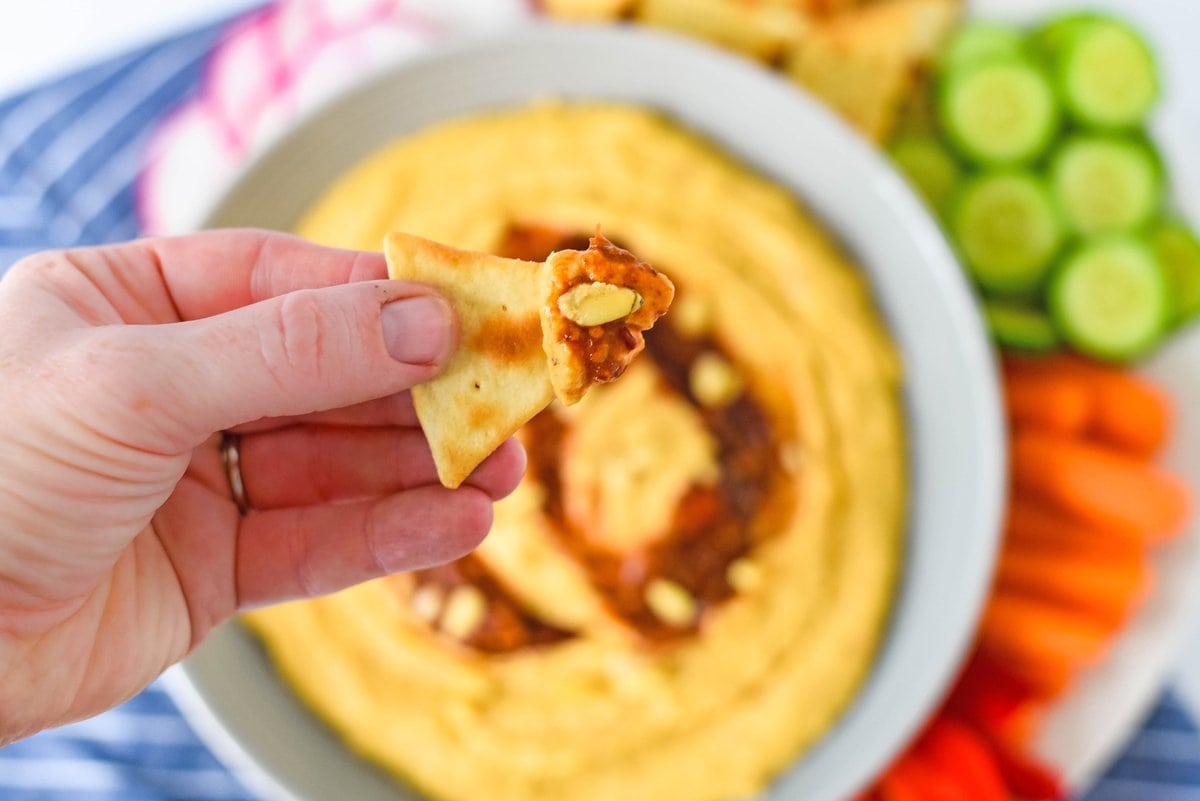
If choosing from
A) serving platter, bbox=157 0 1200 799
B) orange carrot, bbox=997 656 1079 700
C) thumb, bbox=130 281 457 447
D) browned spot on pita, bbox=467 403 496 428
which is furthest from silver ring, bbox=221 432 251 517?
orange carrot, bbox=997 656 1079 700

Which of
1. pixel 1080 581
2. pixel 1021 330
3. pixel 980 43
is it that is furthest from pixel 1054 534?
pixel 980 43

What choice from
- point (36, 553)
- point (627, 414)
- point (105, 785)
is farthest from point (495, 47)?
point (105, 785)

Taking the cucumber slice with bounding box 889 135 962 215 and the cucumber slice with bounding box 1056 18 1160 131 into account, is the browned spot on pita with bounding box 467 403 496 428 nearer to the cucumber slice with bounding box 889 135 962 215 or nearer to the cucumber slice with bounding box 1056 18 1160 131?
the cucumber slice with bounding box 889 135 962 215

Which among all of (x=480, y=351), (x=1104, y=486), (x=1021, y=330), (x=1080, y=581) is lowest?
(x=1080, y=581)

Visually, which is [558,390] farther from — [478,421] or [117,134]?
[117,134]

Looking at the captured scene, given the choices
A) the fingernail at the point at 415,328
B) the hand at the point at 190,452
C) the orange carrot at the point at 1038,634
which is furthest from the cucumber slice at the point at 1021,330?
the fingernail at the point at 415,328

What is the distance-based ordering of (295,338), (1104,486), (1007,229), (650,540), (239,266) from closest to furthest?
(295,338) → (239,266) → (650,540) → (1104,486) → (1007,229)

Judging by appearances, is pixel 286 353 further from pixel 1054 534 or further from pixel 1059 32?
pixel 1059 32
